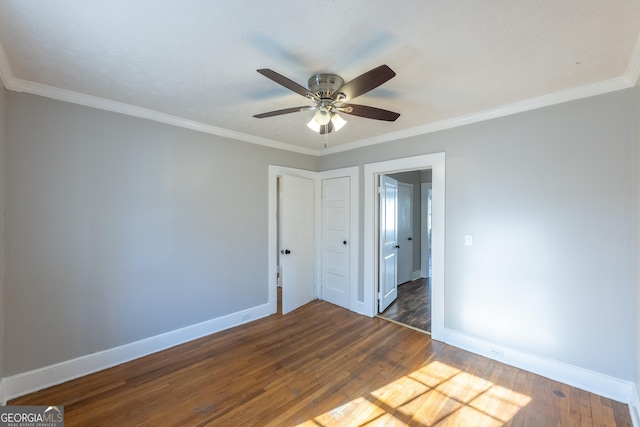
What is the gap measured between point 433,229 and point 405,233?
2144mm

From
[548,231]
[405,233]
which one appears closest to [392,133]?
[548,231]

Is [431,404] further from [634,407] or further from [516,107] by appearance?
[516,107]

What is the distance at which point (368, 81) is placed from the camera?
60.1 inches

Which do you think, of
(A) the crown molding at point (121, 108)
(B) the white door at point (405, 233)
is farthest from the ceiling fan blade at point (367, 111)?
(B) the white door at point (405, 233)

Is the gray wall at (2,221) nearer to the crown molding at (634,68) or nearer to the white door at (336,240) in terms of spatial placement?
the white door at (336,240)

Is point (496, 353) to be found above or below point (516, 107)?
below

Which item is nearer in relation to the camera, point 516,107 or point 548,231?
point 548,231

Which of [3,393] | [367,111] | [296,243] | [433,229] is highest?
[367,111]

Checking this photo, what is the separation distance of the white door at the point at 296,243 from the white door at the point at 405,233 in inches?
71.2

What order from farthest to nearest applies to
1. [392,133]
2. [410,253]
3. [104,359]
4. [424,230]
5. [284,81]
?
[424,230], [410,253], [392,133], [104,359], [284,81]

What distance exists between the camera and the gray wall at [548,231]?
2.01 m

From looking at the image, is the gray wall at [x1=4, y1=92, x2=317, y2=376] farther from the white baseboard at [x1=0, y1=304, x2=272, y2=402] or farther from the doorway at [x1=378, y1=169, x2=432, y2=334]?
the doorway at [x1=378, y1=169, x2=432, y2=334]

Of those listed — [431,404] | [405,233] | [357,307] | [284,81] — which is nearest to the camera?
[284,81]

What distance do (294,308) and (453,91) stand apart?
3.30 metres
